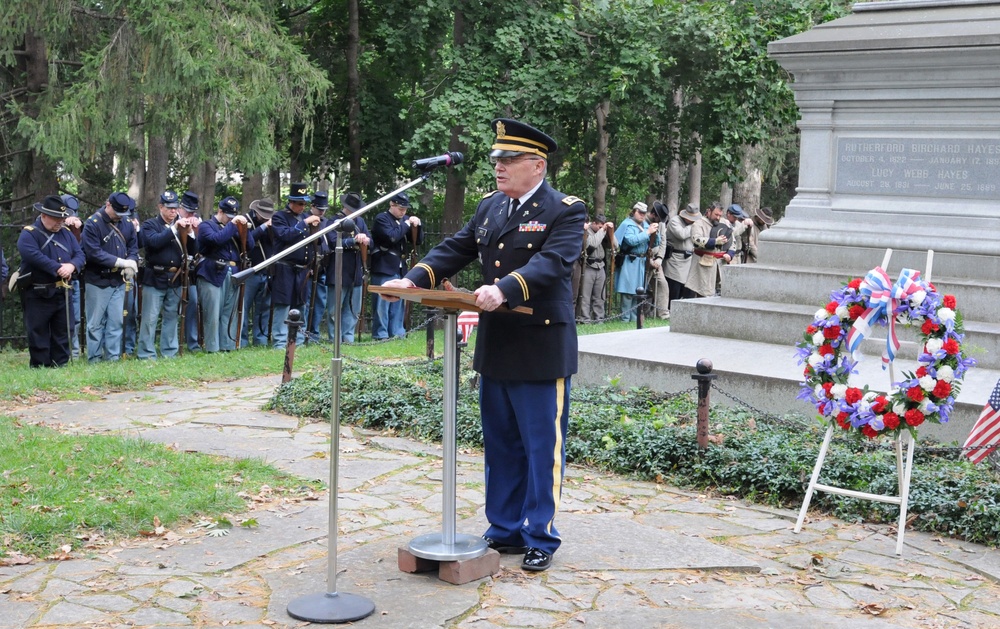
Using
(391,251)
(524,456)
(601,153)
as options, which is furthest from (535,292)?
(601,153)

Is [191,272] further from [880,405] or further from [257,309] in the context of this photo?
[880,405]

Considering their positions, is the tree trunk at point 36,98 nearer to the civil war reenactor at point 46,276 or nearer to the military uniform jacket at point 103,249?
the military uniform jacket at point 103,249

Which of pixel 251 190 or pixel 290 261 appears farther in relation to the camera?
pixel 251 190

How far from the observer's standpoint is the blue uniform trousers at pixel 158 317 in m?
14.0

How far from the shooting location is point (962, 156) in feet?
35.5

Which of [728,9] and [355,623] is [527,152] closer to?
[355,623]

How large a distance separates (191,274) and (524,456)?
31.0ft

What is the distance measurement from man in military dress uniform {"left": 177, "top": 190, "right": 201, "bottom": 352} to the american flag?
394 inches

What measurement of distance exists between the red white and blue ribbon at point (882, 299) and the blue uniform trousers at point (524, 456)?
202cm

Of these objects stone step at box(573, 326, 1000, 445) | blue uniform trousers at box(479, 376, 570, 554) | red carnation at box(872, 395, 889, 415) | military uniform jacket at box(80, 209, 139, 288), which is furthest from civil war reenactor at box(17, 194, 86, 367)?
red carnation at box(872, 395, 889, 415)

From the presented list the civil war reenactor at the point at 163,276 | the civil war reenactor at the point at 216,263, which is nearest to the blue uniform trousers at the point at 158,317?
the civil war reenactor at the point at 163,276

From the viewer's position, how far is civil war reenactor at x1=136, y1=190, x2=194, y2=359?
551 inches

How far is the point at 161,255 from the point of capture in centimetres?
1410

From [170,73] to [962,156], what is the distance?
397 inches
